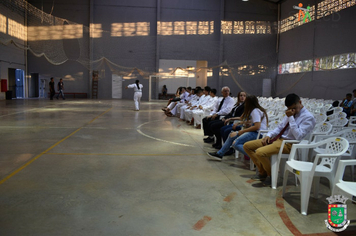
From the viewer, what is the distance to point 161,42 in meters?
25.1

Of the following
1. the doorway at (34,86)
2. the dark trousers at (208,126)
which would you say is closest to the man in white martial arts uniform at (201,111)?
the dark trousers at (208,126)

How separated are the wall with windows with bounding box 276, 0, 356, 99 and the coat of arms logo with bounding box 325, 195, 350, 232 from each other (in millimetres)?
14244

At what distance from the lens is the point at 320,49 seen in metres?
19.2

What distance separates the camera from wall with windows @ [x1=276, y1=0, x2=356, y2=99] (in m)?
16.7

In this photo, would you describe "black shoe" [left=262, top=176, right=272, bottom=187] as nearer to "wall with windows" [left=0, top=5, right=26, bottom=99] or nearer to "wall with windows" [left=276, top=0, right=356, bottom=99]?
"wall with windows" [left=276, top=0, right=356, bottom=99]

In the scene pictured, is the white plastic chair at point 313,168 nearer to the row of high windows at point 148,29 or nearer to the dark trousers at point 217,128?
the dark trousers at point 217,128

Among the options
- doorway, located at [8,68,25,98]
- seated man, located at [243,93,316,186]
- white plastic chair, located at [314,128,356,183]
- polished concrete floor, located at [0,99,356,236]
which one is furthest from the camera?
doorway, located at [8,68,25,98]

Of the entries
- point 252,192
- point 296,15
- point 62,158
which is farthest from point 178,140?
point 296,15

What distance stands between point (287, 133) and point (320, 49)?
17.7m

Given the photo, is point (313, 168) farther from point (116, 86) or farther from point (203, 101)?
point (116, 86)

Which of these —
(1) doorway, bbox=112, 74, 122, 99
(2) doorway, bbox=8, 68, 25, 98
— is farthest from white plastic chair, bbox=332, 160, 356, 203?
(2) doorway, bbox=8, 68, 25, 98

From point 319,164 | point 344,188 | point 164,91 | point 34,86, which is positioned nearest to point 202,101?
point 319,164

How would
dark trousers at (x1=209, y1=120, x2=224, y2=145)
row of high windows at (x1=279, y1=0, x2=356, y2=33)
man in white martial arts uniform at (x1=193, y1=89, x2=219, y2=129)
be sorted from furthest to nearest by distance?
row of high windows at (x1=279, y1=0, x2=356, y2=33), man in white martial arts uniform at (x1=193, y1=89, x2=219, y2=129), dark trousers at (x1=209, y1=120, x2=224, y2=145)

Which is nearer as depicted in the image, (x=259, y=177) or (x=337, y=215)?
(x=337, y=215)
